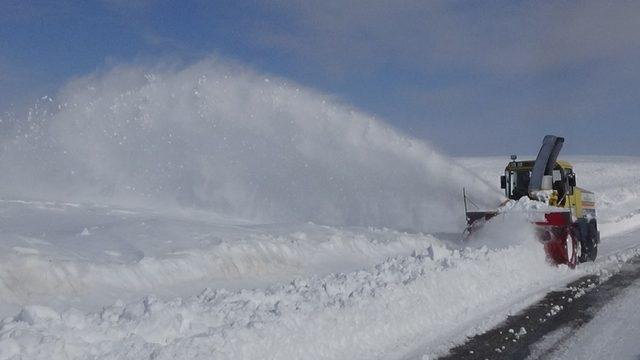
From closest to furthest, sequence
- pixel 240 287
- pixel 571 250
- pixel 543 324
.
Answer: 1. pixel 543 324
2. pixel 240 287
3. pixel 571 250

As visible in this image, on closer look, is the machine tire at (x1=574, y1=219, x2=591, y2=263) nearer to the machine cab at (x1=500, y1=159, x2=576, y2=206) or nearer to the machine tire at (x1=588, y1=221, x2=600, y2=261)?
the machine tire at (x1=588, y1=221, x2=600, y2=261)

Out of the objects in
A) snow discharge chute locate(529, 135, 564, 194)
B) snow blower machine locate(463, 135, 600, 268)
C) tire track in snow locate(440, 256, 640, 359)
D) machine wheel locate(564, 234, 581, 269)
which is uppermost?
snow discharge chute locate(529, 135, 564, 194)

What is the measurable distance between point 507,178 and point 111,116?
10288mm

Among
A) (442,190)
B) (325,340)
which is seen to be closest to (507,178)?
(442,190)

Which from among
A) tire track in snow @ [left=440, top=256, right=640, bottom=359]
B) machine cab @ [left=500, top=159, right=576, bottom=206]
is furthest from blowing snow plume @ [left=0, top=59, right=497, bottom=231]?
tire track in snow @ [left=440, top=256, right=640, bottom=359]

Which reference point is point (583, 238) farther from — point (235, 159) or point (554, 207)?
point (235, 159)

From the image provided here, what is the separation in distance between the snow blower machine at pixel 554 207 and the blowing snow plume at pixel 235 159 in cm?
282

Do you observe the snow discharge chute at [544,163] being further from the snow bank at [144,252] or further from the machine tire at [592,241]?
the snow bank at [144,252]

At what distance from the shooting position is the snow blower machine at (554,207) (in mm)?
11305

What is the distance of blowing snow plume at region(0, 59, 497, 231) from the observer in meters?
16.1

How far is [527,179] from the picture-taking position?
13289mm

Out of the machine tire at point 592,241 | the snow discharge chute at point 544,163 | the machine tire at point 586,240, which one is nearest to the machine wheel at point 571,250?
the machine tire at point 586,240

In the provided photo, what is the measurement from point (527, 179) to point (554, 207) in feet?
5.65

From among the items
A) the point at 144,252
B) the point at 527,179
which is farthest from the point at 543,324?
the point at 527,179
